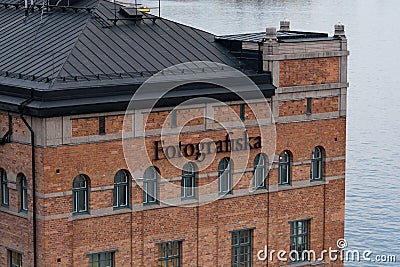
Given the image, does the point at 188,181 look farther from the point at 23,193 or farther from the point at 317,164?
the point at 317,164

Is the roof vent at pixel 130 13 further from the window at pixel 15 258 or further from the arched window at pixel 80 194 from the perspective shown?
the window at pixel 15 258

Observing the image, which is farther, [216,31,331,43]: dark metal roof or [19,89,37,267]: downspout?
[216,31,331,43]: dark metal roof

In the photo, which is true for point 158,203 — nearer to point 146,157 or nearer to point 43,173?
point 146,157

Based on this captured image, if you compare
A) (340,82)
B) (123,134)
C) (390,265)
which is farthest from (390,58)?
(123,134)

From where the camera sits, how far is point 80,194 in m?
44.2

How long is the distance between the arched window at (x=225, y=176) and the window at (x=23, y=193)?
8110 mm

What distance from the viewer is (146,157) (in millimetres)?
45375

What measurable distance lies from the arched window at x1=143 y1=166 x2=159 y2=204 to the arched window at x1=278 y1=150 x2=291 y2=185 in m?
6.29

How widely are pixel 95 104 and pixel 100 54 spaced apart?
3.97m

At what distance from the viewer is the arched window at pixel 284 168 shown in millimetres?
49875

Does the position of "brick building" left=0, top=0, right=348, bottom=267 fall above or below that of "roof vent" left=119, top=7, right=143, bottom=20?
below

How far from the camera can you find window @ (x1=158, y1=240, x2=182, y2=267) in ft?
153

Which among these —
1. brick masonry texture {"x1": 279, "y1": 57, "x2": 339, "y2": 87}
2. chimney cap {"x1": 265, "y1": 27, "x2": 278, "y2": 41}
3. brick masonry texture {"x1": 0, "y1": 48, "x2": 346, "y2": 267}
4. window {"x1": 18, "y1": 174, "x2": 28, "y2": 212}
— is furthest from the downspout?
brick masonry texture {"x1": 279, "y1": 57, "x2": 339, "y2": 87}

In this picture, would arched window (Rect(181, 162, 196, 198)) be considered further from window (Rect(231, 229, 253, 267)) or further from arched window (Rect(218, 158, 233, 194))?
window (Rect(231, 229, 253, 267))
